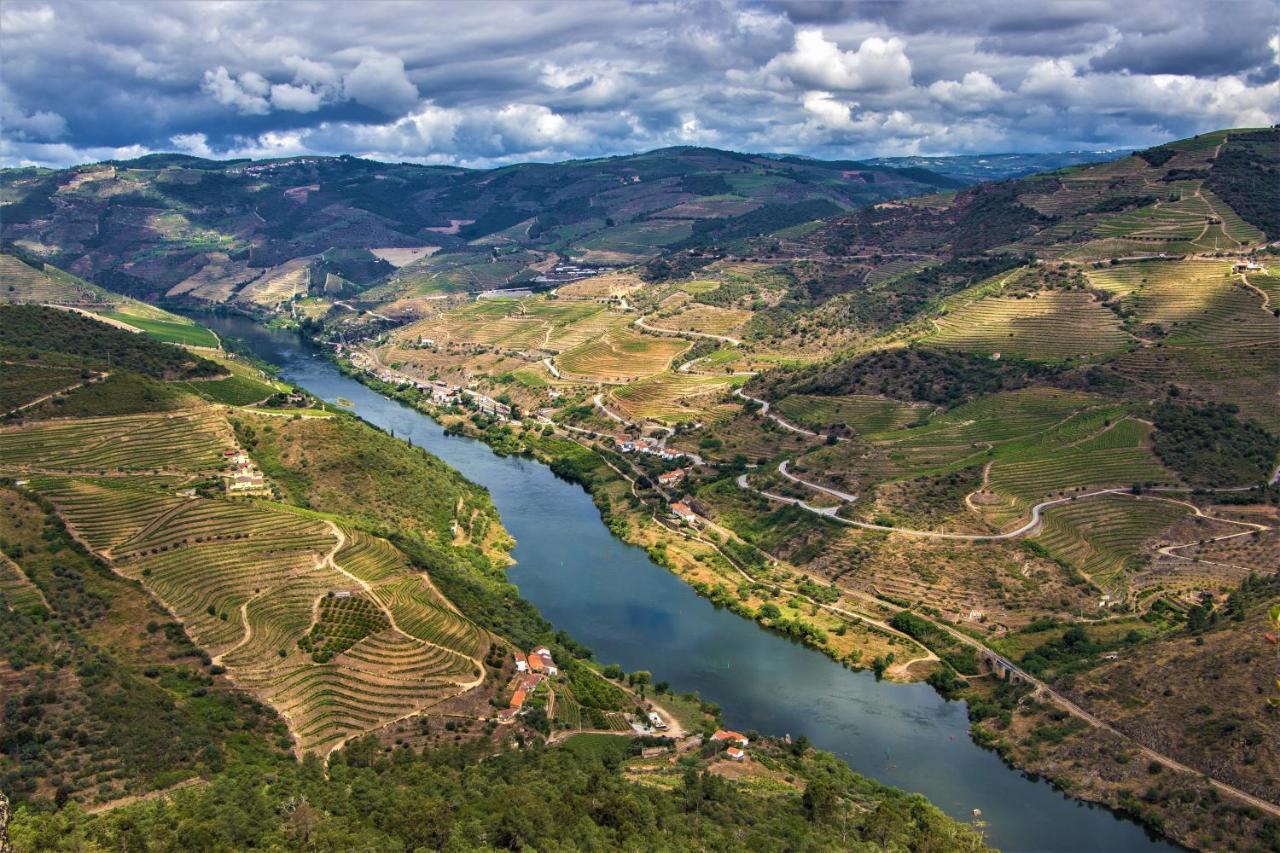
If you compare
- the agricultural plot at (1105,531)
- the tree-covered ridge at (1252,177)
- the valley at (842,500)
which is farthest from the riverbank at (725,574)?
the tree-covered ridge at (1252,177)

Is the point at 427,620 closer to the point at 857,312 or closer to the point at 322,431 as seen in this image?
the point at 322,431

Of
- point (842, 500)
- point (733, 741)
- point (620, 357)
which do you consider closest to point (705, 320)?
point (620, 357)

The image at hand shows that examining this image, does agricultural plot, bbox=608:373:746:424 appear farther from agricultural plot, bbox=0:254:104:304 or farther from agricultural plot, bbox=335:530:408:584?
agricultural plot, bbox=0:254:104:304

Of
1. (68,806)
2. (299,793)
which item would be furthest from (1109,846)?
(68,806)

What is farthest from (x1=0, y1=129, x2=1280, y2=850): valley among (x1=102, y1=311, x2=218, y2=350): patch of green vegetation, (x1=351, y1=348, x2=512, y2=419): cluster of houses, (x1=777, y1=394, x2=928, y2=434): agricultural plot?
(x1=102, y1=311, x2=218, y2=350): patch of green vegetation

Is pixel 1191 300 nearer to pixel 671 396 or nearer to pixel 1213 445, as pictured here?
pixel 1213 445

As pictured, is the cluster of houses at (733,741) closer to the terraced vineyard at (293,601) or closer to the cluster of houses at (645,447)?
the terraced vineyard at (293,601)
